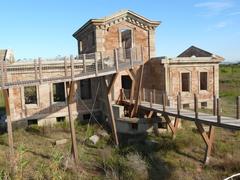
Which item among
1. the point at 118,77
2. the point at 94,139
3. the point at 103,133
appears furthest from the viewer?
the point at 118,77

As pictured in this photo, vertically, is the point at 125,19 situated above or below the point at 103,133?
above

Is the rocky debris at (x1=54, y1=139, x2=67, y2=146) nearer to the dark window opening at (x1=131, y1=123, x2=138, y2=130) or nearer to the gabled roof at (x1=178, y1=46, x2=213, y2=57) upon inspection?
the dark window opening at (x1=131, y1=123, x2=138, y2=130)

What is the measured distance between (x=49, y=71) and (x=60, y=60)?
97 centimetres

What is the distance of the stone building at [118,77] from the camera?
18438 millimetres

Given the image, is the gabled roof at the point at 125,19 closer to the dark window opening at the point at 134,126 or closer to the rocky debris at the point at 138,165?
the dark window opening at the point at 134,126

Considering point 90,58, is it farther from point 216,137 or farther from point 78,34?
point 216,137

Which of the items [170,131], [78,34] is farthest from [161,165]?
[78,34]

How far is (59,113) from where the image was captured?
18891 millimetres

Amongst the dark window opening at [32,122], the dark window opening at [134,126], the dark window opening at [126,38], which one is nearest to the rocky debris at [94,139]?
the dark window opening at [134,126]

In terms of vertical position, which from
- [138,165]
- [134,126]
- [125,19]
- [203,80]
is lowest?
[138,165]

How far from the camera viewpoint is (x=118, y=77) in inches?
766

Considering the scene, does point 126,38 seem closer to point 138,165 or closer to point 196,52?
point 196,52

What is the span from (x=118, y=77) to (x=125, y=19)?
4.05m

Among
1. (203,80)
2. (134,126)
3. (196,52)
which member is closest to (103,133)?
(134,126)
